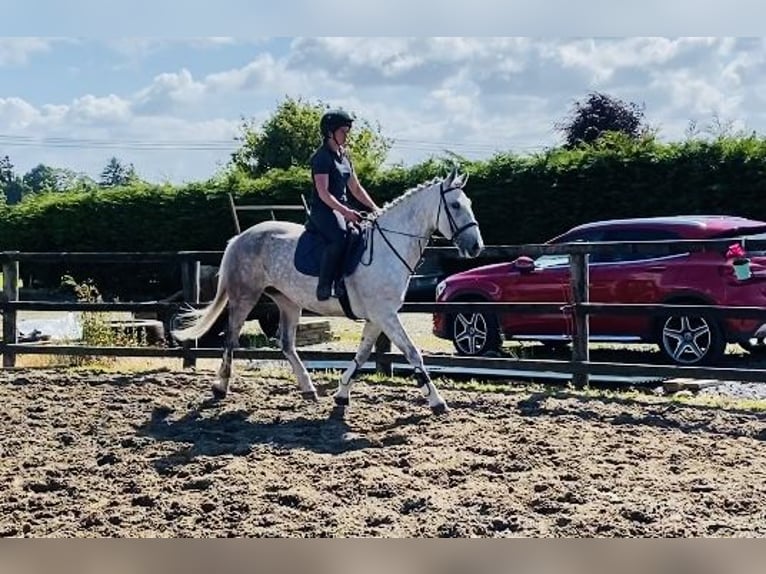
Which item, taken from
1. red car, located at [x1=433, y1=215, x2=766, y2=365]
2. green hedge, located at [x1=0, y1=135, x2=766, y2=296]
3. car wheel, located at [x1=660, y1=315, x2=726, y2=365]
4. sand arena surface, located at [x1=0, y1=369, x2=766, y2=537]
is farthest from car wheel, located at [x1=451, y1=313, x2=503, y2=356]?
green hedge, located at [x1=0, y1=135, x2=766, y2=296]

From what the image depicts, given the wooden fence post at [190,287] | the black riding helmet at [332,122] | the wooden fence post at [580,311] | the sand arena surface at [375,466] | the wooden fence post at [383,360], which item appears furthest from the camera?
the wooden fence post at [190,287]

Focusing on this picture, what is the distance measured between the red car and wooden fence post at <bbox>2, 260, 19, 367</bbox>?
14.9ft

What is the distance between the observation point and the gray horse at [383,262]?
718 cm

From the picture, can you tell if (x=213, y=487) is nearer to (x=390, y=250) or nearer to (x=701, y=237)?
(x=390, y=250)

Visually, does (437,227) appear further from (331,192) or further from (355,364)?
(355,364)

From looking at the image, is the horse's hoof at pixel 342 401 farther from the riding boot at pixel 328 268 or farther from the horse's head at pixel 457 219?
the horse's head at pixel 457 219

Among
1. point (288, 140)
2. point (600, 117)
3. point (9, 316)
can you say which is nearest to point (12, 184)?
point (288, 140)

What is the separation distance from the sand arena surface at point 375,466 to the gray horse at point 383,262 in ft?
1.21

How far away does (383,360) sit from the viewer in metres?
9.32

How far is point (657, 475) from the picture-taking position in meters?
5.35

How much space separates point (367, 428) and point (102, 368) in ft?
14.5

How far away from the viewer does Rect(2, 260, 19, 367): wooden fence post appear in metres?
10.5

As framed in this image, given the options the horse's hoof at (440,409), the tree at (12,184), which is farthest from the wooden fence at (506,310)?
the tree at (12,184)

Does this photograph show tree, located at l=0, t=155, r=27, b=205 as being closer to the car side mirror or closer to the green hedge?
the green hedge
